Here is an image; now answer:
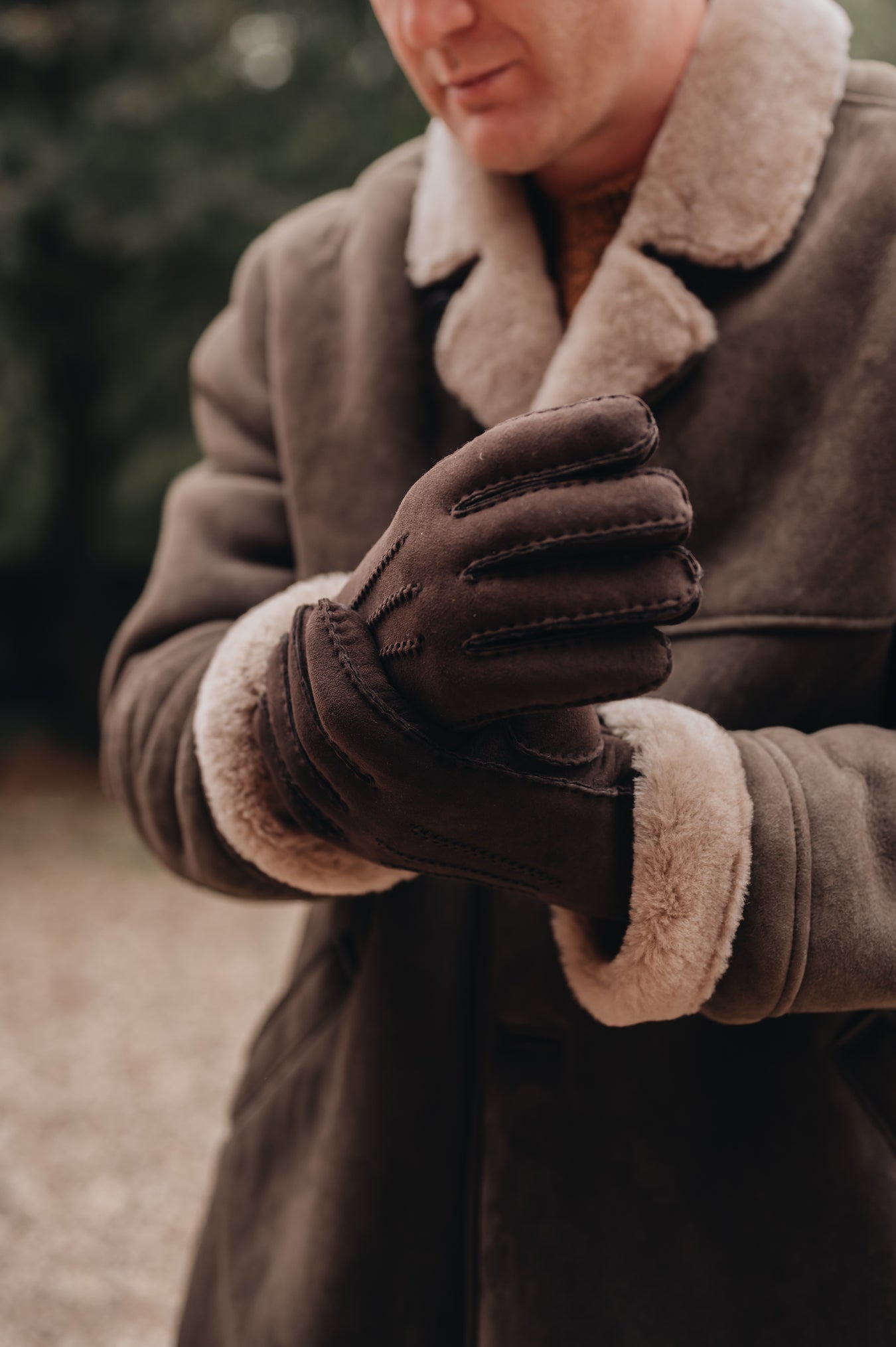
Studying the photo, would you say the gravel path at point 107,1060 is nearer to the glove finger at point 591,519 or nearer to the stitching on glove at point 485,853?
the stitching on glove at point 485,853

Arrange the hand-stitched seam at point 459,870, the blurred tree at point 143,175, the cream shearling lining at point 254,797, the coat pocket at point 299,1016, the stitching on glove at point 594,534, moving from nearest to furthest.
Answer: the stitching on glove at point 594,534
the hand-stitched seam at point 459,870
the cream shearling lining at point 254,797
the coat pocket at point 299,1016
the blurred tree at point 143,175

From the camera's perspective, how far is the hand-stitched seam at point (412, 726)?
0.58m

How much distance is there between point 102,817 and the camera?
3.41 metres

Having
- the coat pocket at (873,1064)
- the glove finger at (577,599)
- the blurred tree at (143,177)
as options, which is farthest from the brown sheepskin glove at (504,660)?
the blurred tree at (143,177)

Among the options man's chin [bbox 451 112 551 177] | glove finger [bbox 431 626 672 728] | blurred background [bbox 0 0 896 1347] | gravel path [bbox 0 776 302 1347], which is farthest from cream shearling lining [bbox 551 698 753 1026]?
blurred background [bbox 0 0 896 1347]

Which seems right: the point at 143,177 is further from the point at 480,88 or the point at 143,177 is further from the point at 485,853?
the point at 485,853

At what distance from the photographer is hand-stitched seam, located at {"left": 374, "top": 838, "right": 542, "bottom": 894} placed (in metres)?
0.64

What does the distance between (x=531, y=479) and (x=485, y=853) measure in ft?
0.77

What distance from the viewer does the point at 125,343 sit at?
3.17m

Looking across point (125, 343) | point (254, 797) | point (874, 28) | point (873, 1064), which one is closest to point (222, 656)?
point (254, 797)

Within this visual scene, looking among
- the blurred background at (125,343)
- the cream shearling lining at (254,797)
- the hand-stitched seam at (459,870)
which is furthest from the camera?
the blurred background at (125,343)

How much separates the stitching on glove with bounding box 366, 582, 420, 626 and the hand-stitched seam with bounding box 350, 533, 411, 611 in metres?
0.02

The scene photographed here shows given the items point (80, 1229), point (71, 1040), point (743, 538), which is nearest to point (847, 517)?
point (743, 538)

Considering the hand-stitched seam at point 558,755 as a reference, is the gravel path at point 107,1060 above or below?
below
